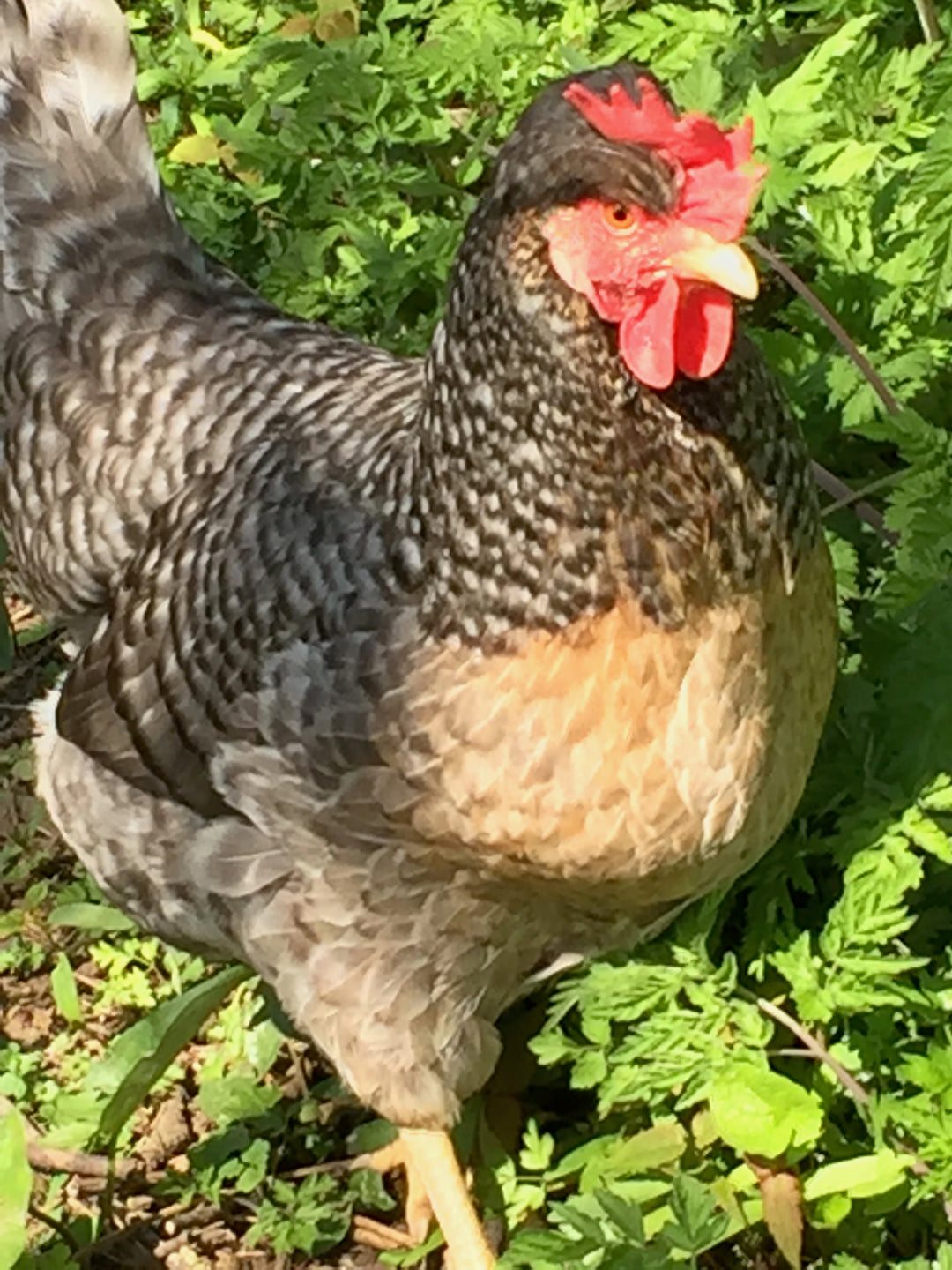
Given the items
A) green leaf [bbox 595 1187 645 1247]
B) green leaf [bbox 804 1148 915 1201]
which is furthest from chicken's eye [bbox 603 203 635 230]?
green leaf [bbox 804 1148 915 1201]

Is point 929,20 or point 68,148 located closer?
point 68,148

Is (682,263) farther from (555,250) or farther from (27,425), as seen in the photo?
(27,425)

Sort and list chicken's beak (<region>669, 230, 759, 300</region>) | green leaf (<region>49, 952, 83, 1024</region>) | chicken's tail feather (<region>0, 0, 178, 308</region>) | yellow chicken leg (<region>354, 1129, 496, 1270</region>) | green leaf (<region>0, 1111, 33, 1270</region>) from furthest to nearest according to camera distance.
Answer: green leaf (<region>49, 952, 83, 1024</region>)
chicken's tail feather (<region>0, 0, 178, 308</region>)
yellow chicken leg (<region>354, 1129, 496, 1270</region>)
green leaf (<region>0, 1111, 33, 1270</region>)
chicken's beak (<region>669, 230, 759, 300</region>)

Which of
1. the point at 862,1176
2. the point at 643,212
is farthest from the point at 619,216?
the point at 862,1176

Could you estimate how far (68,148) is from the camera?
298cm

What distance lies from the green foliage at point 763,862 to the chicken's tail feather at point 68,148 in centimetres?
58

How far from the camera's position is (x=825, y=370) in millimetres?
2814

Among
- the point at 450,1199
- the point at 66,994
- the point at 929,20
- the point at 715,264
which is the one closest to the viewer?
the point at 715,264

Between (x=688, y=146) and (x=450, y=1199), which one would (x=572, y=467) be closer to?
(x=688, y=146)

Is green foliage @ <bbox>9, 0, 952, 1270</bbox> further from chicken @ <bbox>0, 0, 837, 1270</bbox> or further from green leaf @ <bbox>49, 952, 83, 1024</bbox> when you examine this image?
chicken @ <bbox>0, 0, 837, 1270</bbox>

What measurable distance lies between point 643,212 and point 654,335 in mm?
119

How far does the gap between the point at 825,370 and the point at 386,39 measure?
137cm

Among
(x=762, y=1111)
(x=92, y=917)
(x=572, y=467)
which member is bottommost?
(x=92, y=917)

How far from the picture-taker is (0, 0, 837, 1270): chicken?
1.91 metres
